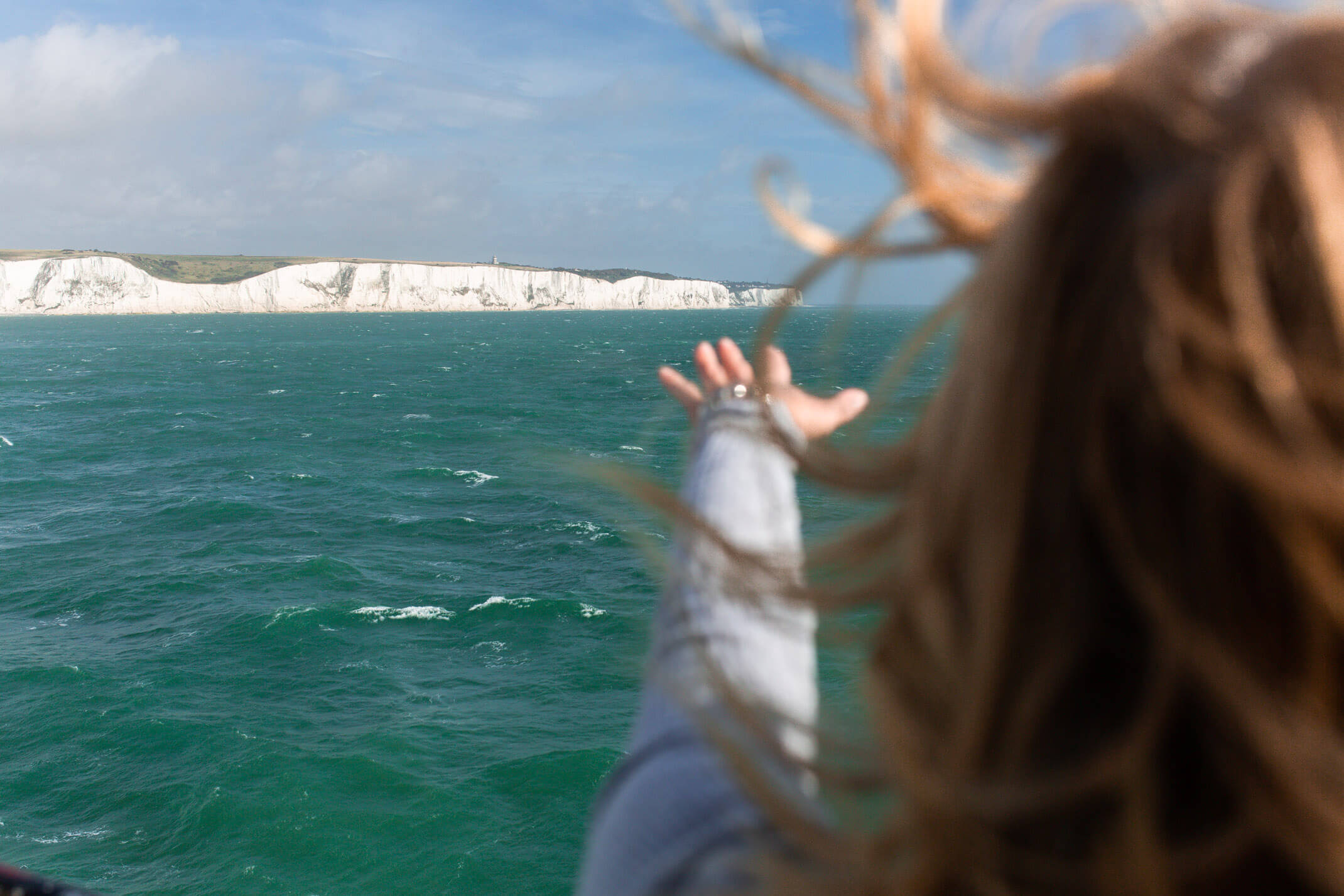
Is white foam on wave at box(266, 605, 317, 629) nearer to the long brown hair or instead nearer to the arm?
the arm

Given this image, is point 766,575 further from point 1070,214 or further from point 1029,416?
point 1070,214

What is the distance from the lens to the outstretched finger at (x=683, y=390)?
249 centimetres

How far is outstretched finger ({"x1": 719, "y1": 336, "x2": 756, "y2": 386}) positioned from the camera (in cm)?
226

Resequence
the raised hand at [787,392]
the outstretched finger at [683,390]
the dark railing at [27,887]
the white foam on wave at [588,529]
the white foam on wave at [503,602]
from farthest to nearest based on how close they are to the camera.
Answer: the white foam on wave at [588,529] < the white foam on wave at [503,602] < the dark railing at [27,887] < the outstretched finger at [683,390] < the raised hand at [787,392]

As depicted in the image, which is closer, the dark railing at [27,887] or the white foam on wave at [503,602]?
the dark railing at [27,887]

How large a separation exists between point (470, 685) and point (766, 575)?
28.2m

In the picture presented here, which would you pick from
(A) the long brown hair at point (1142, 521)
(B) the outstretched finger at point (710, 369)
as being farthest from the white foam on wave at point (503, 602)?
(A) the long brown hair at point (1142, 521)

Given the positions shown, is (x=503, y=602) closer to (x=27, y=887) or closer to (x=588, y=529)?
(x=588, y=529)

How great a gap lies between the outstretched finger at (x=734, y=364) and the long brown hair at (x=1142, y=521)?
133 cm

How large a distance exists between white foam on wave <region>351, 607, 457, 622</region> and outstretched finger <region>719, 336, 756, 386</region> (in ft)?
102

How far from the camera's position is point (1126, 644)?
31.2 inches

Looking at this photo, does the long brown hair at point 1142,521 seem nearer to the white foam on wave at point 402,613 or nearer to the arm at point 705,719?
the arm at point 705,719

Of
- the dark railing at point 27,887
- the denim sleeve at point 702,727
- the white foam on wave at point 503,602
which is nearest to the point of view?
the denim sleeve at point 702,727

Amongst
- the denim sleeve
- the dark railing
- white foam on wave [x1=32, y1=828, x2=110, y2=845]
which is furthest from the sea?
the dark railing
